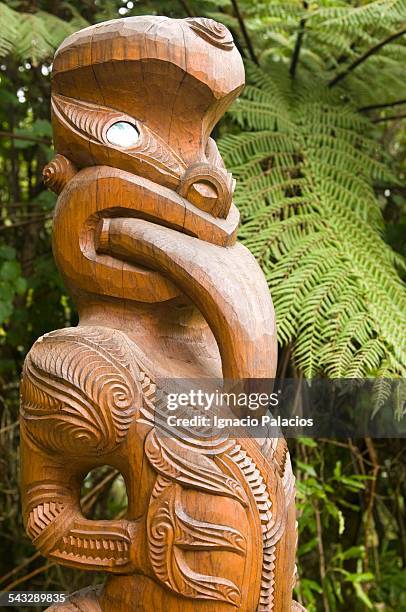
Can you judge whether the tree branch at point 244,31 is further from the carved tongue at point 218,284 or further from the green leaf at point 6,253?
the carved tongue at point 218,284

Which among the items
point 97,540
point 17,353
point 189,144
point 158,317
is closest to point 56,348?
point 158,317

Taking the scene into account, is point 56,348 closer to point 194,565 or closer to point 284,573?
point 194,565

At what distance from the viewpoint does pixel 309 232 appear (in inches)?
88.5

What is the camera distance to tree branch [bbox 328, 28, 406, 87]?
8.31 ft

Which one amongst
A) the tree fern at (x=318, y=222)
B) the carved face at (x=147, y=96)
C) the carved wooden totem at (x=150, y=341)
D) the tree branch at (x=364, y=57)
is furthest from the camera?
the tree branch at (x=364, y=57)

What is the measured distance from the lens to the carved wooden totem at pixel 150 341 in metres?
1.26

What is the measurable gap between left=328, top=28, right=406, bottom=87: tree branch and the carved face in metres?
1.26

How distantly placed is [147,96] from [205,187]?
197mm

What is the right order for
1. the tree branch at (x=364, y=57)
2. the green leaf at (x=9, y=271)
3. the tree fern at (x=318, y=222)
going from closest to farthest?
the tree fern at (x=318, y=222) < the green leaf at (x=9, y=271) < the tree branch at (x=364, y=57)

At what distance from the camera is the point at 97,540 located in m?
1.30

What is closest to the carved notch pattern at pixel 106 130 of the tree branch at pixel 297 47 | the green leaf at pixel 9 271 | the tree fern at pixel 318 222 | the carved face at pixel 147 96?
the carved face at pixel 147 96

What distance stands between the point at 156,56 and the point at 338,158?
3.96ft

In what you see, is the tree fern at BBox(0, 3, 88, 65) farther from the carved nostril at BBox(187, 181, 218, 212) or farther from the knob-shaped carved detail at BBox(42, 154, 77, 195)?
the carved nostril at BBox(187, 181, 218, 212)

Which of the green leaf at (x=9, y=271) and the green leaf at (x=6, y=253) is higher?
the green leaf at (x=6, y=253)
